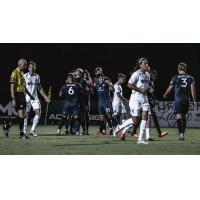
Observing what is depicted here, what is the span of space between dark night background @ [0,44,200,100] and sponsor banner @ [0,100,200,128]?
2.70 m

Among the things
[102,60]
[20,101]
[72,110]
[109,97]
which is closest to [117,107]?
[109,97]

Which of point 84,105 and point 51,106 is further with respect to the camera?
point 51,106

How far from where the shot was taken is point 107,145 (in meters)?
14.2

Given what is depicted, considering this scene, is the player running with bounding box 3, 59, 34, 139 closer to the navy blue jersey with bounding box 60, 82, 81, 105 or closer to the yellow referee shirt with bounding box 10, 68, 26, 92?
the yellow referee shirt with bounding box 10, 68, 26, 92

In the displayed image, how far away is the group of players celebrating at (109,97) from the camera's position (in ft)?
47.2

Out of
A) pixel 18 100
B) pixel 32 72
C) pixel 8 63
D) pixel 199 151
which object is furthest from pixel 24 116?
pixel 8 63

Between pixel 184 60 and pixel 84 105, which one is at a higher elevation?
pixel 184 60

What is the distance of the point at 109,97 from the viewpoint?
1827cm

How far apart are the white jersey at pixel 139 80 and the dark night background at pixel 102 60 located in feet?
50.3

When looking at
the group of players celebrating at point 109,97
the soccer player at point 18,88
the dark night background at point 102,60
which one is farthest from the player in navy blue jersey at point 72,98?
the dark night background at point 102,60

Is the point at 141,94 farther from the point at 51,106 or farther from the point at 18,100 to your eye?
the point at 51,106

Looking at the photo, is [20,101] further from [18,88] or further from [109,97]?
[109,97]

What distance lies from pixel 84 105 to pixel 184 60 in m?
12.1
